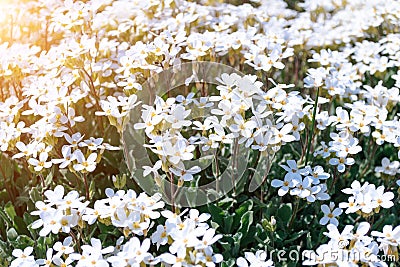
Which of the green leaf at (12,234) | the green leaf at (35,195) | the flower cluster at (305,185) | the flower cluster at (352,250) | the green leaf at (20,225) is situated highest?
the flower cluster at (305,185)

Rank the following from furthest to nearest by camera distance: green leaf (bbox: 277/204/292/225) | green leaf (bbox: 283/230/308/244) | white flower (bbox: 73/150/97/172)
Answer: green leaf (bbox: 277/204/292/225), green leaf (bbox: 283/230/308/244), white flower (bbox: 73/150/97/172)

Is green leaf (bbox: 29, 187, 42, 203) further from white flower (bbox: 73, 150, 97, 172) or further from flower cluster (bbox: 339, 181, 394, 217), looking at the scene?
flower cluster (bbox: 339, 181, 394, 217)

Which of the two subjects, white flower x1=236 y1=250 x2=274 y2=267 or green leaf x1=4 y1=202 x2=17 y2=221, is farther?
green leaf x1=4 y1=202 x2=17 y2=221

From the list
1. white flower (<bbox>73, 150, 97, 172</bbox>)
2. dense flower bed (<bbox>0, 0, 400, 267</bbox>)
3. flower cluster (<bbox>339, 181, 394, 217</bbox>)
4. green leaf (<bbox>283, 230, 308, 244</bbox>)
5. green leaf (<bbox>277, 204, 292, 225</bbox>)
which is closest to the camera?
dense flower bed (<bbox>0, 0, 400, 267</bbox>)

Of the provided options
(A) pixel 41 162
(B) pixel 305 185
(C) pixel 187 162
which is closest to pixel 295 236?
(B) pixel 305 185

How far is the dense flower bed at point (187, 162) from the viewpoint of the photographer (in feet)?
7.31

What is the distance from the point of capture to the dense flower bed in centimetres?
223

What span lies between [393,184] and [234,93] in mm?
1091

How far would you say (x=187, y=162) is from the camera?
2773mm

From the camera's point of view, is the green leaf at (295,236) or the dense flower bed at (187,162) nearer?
the dense flower bed at (187,162)

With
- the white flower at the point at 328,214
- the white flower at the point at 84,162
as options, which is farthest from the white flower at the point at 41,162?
the white flower at the point at 328,214

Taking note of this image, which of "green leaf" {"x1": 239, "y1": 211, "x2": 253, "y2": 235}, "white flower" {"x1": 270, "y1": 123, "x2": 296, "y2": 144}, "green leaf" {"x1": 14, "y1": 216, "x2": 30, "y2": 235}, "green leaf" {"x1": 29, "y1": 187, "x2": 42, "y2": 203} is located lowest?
"green leaf" {"x1": 14, "y1": 216, "x2": 30, "y2": 235}

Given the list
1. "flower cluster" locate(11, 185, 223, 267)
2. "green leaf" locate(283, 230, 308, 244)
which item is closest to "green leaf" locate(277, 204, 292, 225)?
"green leaf" locate(283, 230, 308, 244)

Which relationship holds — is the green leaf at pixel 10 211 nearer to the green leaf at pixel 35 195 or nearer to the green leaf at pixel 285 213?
the green leaf at pixel 35 195
